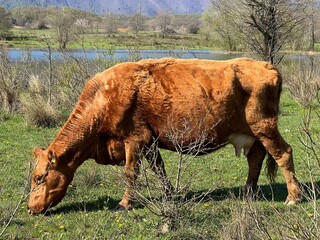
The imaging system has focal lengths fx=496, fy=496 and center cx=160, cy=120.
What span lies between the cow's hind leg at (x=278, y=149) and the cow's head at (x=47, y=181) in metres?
2.80

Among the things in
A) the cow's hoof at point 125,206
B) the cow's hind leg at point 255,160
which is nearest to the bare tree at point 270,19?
the cow's hind leg at point 255,160

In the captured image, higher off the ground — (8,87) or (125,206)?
(125,206)

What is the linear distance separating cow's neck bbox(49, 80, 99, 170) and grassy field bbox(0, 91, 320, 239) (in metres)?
0.59

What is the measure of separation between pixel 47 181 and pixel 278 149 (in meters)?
3.31

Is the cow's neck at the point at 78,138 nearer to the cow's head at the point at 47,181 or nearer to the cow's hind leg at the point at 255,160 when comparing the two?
the cow's head at the point at 47,181

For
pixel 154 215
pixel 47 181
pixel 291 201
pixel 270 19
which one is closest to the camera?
pixel 154 215

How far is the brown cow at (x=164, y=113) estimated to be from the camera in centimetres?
698

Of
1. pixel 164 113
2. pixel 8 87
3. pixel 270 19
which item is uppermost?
pixel 270 19

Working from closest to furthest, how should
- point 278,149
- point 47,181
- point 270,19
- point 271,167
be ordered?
point 47,181, point 278,149, point 271,167, point 270,19

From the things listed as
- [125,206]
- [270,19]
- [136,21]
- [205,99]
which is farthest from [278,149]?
[136,21]

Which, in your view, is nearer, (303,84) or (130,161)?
(130,161)

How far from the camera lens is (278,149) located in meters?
7.21

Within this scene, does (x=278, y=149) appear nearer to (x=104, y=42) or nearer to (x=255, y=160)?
(x=255, y=160)

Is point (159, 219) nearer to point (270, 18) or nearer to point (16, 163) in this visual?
point (16, 163)
